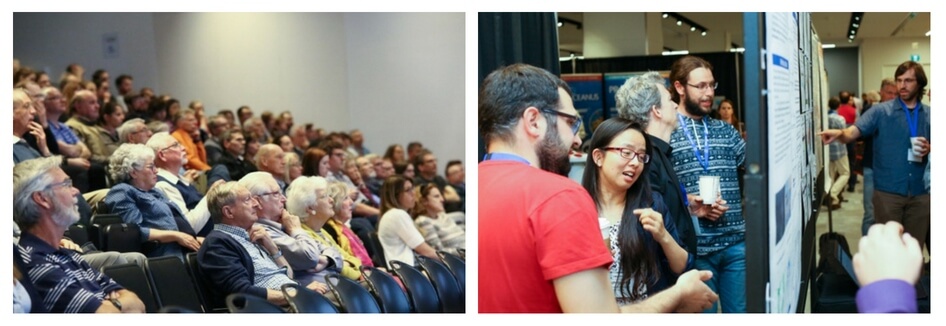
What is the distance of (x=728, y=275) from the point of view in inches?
138

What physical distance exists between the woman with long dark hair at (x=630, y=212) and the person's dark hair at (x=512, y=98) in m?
0.28

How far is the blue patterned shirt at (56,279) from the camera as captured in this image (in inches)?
130

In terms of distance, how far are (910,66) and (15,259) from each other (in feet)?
11.0

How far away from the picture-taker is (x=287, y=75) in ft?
38.7

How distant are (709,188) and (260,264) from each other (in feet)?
5.95

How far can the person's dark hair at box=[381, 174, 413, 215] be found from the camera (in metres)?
5.81

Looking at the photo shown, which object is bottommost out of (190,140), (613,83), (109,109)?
(190,140)

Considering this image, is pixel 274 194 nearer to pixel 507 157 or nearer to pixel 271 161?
pixel 507 157

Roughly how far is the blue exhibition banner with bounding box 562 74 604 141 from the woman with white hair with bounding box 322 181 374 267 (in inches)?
62.4

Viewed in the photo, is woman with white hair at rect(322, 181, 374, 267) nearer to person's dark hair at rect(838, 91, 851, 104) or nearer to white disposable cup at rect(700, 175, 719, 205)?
white disposable cup at rect(700, 175, 719, 205)

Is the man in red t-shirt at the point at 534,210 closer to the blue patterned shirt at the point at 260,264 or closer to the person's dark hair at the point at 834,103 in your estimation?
the blue patterned shirt at the point at 260,264

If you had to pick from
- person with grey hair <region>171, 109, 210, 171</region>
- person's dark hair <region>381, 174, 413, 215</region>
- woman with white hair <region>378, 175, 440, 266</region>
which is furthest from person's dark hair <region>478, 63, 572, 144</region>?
person with grey hair <region>171, 109, 210, 171</region>

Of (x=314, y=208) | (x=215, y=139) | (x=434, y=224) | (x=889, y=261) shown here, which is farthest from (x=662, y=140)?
(x=215, y=139)
